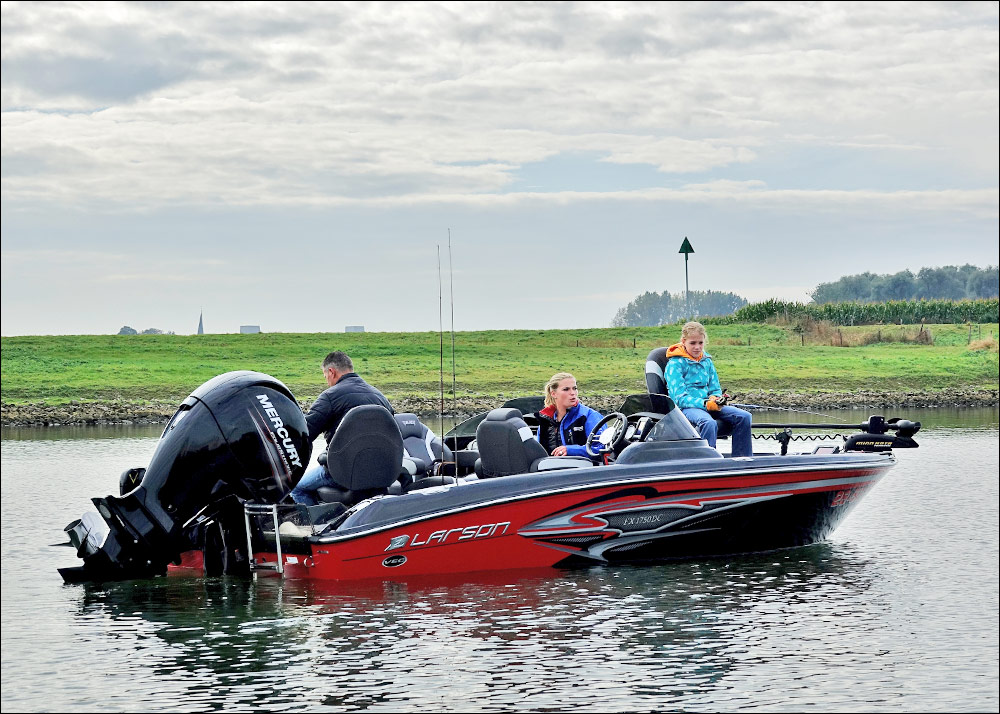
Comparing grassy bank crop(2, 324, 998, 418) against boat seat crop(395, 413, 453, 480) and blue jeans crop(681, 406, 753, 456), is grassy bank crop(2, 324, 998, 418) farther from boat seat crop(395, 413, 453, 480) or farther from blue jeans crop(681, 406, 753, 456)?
blue jeans crop(681, 406, 753, 456)

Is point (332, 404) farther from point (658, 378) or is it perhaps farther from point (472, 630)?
point (658, 378)

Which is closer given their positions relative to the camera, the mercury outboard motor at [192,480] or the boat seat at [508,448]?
the mercury outboard motor at [192,480]

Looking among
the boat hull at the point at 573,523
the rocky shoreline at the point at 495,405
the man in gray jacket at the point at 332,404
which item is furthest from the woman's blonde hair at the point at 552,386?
the rocky shoreline at the point at 495,405

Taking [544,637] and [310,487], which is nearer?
[544,637]

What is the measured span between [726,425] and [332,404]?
3.28 meters

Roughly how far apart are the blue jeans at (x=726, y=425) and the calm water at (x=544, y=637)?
3.07 ft

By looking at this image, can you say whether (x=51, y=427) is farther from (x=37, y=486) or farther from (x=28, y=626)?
(x=28, y=626)

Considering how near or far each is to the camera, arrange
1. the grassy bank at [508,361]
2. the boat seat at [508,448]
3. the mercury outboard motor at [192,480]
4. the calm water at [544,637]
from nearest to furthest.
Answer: the calm water at [544,637]
the mercury outboard motor at [192,480]
the boat seat at [508,448]
the grassy bank at [508,361]

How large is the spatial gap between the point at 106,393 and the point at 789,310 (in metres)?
25.6

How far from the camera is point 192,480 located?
8547mm

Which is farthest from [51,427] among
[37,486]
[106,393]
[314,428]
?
[314,428]

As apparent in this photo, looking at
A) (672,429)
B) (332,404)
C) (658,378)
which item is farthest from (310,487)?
(658,378)

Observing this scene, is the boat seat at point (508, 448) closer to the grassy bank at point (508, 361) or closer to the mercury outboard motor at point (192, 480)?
the mercury outboard motor at point (192, 480)

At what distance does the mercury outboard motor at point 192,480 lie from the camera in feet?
28.0
